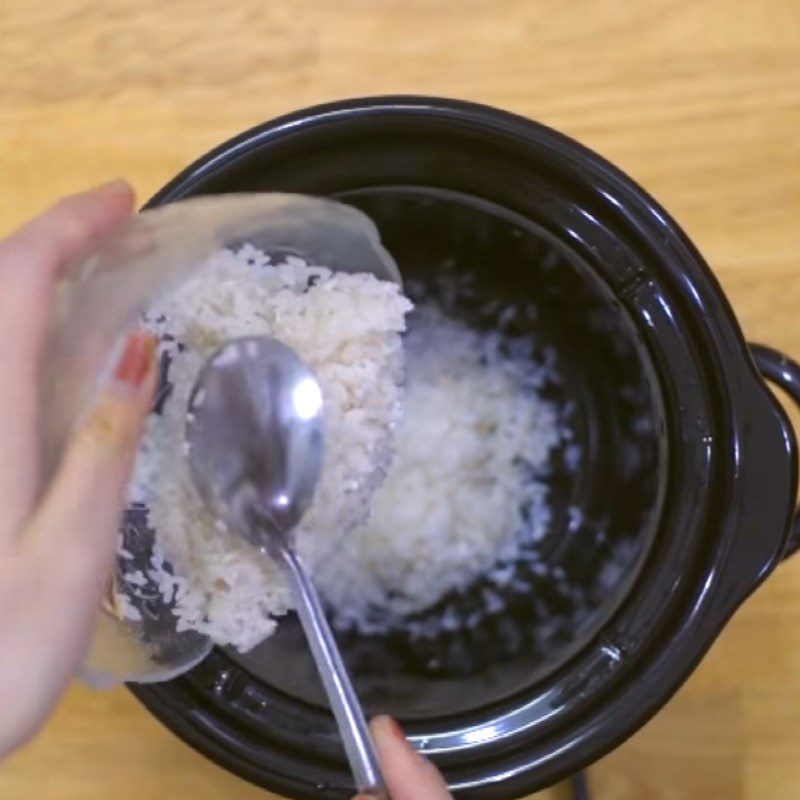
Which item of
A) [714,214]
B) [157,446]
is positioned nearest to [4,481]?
[157,446]

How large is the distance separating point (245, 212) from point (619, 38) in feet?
0.96

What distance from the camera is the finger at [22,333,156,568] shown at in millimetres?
363

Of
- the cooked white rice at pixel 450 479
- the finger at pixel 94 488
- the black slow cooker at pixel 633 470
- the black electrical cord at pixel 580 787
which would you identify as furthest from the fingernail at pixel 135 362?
the black electrical cord at pixel 580 787

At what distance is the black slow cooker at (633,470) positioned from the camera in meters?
0.48

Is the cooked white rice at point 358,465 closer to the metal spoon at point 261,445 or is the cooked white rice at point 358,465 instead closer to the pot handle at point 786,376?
the metal spoon at point 261,445

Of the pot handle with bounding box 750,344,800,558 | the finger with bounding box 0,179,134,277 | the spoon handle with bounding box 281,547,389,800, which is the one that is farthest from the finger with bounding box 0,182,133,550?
the pot handle with bounding box 750,344,800,558

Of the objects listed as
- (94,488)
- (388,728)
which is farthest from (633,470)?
(94,488)

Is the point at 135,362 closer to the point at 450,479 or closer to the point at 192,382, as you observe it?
the point at 192,382

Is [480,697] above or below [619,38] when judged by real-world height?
below

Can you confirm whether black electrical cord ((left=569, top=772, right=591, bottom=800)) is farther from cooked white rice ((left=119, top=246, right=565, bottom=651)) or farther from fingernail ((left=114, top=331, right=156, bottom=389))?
fingernail ((left=114, top=331, right=156, bottom=389))

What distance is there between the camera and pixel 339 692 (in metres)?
0.45

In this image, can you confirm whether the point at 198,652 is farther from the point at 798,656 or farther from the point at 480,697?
the point at 798,656

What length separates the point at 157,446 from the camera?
504 millimetres

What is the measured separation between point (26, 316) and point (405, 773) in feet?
0.80
